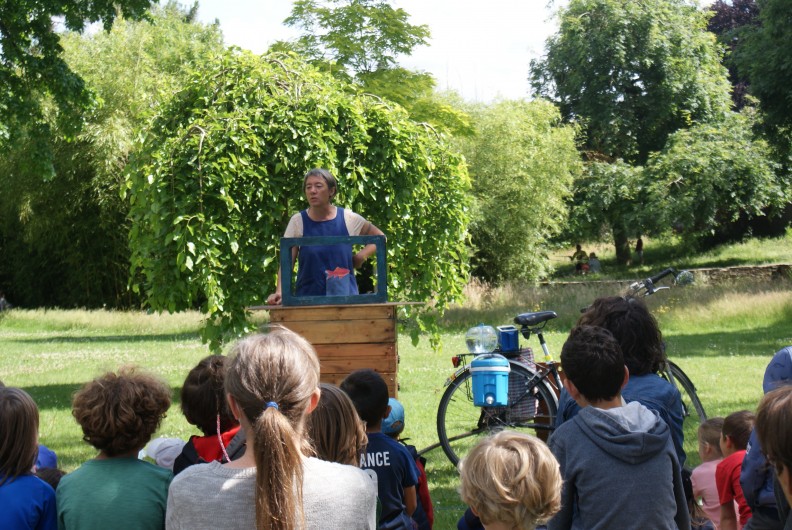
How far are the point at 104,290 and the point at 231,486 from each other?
85.7 ft

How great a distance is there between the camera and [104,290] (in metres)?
27.0

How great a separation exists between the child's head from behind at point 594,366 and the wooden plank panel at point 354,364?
247 centimetres

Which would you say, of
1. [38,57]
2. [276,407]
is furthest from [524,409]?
[38,57]

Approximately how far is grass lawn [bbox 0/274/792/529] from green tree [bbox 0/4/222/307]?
2728mm

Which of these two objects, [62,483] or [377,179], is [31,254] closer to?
[377,179]

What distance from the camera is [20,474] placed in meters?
2.71

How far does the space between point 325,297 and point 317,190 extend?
73cm

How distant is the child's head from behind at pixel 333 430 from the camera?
8.64 ft

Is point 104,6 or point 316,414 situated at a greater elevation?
point 104,6

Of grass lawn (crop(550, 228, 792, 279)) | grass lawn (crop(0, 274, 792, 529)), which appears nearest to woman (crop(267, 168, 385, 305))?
grass lawn (crop(0, 274, 792, 529))

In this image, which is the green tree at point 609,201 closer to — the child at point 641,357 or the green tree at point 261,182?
the green tree at point 261,182

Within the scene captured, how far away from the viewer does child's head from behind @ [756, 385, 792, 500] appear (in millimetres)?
2211

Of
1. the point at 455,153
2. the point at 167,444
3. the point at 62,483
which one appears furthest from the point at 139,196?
the point at 62,483

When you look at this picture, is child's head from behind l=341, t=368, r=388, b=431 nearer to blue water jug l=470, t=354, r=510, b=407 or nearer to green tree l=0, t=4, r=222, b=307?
blue water jug l=470, t=354, r=510, b=407
